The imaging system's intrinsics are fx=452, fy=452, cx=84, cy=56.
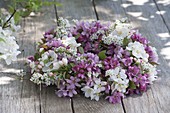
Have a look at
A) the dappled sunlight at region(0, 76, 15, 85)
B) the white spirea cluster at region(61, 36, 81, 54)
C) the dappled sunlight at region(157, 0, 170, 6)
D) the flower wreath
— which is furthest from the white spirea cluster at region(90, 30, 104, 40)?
the dappled sunlight at region(157, 0, 170, 6)

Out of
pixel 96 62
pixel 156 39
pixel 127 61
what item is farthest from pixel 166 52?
pixel 96 62

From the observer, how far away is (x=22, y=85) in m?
2.76

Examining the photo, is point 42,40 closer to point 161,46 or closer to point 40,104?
point 40,104

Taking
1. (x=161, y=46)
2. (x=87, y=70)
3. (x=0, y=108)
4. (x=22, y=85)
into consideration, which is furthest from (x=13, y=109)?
(x=161, y=46)

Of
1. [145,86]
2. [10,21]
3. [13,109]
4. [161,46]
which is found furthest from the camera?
[161,46]

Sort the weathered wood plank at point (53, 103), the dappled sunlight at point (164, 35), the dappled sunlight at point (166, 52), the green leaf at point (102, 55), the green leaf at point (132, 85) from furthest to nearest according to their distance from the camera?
the dappled sunlight at point (164, 35) → the dappled sunlight at point (166, 52) → the green leaf at point (102, 55) → the green leaf at point (132, 85) → the weathered wood plank at point (53, 103)

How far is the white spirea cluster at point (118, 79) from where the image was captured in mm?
2607

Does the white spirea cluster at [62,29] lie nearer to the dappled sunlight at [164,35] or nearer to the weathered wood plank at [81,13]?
the weathered wood plank at [81,13]

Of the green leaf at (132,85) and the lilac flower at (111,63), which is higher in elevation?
the lilac flower at (111,63)

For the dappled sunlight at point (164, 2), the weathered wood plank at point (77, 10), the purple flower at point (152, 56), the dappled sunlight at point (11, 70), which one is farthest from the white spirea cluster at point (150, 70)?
the dappled sunlight at point (164, 2)

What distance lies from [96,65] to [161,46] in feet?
2.56

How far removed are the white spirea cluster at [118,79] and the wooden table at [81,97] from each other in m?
0.09

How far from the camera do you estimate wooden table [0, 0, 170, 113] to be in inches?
101

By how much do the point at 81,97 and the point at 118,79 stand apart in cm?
24
